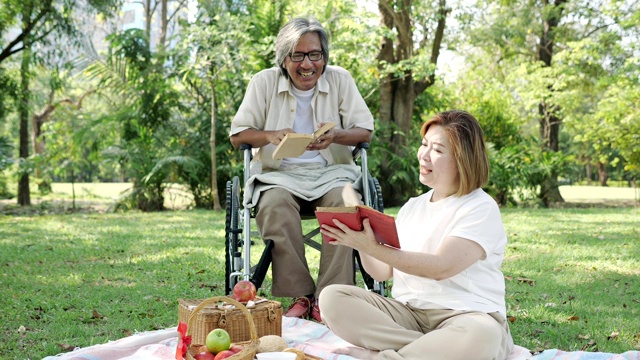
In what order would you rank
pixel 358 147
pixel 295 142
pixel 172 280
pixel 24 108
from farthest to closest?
pixel 24 108 → pixel 172 280 → pixel 358 147 → pixel 295 142

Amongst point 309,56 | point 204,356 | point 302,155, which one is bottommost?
point 204,356

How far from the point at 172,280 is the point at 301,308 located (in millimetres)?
1642

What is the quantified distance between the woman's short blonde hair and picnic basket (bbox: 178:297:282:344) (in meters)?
1.00

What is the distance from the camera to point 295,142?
3381 millimetres

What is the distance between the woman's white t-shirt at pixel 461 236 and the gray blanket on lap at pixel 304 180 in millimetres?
1074

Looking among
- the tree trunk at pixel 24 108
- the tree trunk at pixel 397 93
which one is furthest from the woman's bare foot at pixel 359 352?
the tree trunk at pixel 24 108

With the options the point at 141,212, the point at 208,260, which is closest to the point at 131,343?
the point at 208,260

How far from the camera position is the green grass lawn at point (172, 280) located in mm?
3461

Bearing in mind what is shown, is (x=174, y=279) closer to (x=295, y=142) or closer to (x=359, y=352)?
(x=295, y=142)

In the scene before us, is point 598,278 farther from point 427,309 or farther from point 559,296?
point 427,309

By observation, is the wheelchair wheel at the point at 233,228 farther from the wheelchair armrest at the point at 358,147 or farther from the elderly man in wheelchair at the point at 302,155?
the wheelchair armrest at the point at 358,147

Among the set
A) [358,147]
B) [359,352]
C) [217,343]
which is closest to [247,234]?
[358,147]

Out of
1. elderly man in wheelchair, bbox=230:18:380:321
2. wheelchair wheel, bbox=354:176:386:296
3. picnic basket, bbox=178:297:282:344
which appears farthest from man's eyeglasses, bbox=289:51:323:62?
picnic basket, bbox=178:297:282:344

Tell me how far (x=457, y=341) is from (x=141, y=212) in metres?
8.96
